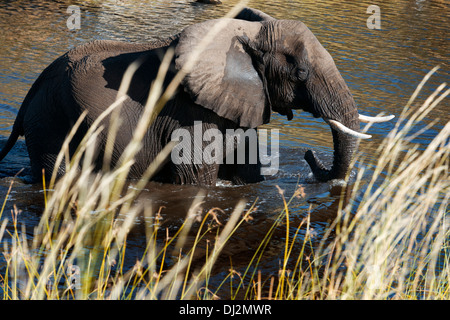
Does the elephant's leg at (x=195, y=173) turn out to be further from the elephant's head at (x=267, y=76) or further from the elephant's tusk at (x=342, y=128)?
the elephant's tusk at (x=342, y=128)

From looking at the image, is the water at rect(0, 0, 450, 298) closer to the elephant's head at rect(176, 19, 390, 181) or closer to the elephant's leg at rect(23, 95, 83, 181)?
the elephant's leg at rect(23, 95, 83, 181)

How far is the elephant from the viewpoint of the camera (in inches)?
242

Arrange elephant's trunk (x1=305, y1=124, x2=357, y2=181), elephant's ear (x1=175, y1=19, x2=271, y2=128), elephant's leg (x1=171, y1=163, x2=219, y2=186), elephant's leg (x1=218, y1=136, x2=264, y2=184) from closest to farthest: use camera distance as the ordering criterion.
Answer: elephant's ear (x1=175, y1=19, x2=271, y2=128)
elephant's trunk (x1=305, y1=124, x2=357, y2=181)
elephant's leg (x1=171, y1=163, x2=219, y2=186)
elephant's leg (x1=218, y1=136, x2=264, y2=184)

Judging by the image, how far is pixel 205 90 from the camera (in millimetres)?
6113

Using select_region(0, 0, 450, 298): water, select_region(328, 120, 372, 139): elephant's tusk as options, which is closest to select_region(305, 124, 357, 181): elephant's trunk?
select_region(328, 120, 372, 139): elephant's tusk

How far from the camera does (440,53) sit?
1429cm

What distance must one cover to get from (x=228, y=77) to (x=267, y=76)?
0.41 m

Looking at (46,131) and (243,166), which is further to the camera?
(243,166)

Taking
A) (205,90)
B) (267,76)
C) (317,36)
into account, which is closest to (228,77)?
(205,90)

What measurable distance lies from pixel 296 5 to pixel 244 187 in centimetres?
1272

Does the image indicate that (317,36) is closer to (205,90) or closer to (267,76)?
(267,76)

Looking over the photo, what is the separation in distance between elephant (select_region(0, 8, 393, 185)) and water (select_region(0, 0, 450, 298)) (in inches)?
18.9
